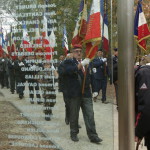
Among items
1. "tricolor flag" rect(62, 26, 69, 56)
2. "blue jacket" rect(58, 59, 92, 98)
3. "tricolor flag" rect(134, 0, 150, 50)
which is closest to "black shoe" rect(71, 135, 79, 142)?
"blue jacket" rect(58, 59, 92, 98)

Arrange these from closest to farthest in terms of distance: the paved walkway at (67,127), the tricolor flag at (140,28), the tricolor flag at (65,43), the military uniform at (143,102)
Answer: the military uniform at (143,102) < the tricolor flag at (65,43) < the paved walkway at (67,127) < the tricolor flag at (140,28)

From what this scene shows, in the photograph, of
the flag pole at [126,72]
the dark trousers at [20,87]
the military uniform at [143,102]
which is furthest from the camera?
the dark trousers at [20,87]

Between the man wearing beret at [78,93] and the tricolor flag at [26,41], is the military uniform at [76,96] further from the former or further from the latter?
the tricolor flag at [26,41]

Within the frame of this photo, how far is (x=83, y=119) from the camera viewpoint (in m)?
4.73

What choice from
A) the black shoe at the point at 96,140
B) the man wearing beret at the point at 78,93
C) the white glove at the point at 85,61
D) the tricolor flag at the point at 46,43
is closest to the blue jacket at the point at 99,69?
the man wearing beret at the point at 78,93

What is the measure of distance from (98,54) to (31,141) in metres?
1.64

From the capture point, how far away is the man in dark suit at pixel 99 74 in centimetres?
459

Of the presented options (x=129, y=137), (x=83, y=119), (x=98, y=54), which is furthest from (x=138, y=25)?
(x=129, y=137)

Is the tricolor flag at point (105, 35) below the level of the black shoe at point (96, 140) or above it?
above

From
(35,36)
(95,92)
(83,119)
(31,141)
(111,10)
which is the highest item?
(111,10)

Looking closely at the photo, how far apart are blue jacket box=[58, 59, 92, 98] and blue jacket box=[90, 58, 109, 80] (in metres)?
0.14

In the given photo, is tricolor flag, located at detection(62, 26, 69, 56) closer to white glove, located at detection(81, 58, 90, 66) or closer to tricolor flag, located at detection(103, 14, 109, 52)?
white glove, located at detection(81, 58, 90, 66)

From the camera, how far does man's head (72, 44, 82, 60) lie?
4398 millimetres

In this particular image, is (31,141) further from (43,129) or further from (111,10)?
(111,10)
